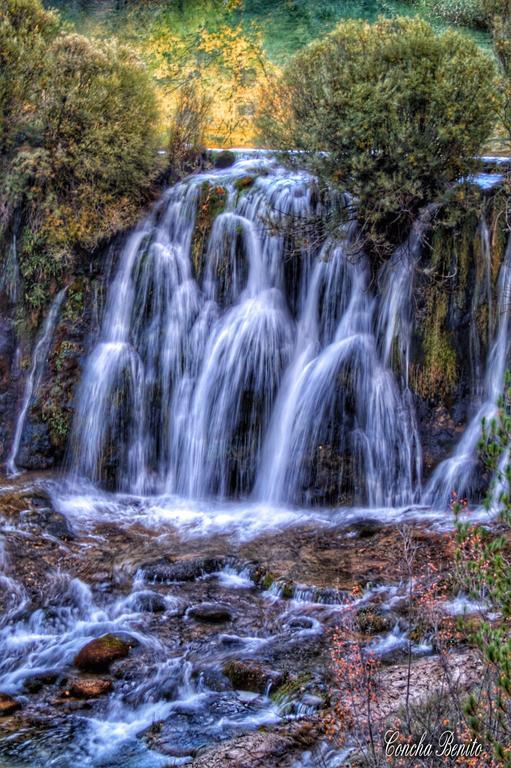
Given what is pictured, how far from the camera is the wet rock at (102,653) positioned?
6289 mm

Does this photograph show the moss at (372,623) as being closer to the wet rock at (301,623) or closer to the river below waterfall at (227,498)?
the river below waterfall at (227,498)

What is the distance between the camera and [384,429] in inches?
383

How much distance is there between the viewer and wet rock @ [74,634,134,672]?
20.6ft

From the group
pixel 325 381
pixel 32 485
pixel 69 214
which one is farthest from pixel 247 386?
pixel 69 214

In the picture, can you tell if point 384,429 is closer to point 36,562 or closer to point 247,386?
point 247,386

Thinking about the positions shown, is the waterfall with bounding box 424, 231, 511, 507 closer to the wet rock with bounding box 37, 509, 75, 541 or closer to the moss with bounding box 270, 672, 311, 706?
the moss with bounding box 270, 672, 311, 706

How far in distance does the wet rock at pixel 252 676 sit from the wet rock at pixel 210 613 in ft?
2.74

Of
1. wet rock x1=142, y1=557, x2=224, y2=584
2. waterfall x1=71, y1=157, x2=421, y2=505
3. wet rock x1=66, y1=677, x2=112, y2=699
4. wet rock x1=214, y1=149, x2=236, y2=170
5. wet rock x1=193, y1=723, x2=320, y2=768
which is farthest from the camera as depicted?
wet rock x1=214, y1=149, x2=236, y2=170

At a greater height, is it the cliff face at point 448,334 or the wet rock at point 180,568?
the cliff face at point 448,334

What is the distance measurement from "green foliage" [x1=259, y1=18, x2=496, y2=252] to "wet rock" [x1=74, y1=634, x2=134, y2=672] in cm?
574

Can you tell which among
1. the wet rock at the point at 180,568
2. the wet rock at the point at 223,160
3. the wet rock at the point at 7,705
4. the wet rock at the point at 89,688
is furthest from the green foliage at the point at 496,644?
the wet rock at the point at 223,160

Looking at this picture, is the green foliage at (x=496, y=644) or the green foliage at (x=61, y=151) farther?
the green foliage at (x=61, y=151)

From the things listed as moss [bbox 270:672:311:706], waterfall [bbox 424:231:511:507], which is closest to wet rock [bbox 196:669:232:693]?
moss [bbox 270:672:311:706]

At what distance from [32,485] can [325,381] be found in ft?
13.4
